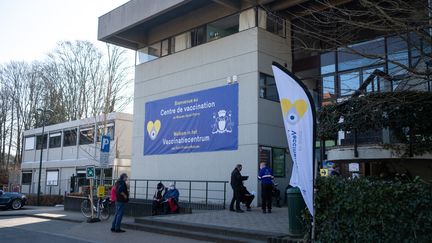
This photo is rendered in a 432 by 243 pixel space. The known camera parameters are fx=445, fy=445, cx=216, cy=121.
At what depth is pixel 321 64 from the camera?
64.7 feet

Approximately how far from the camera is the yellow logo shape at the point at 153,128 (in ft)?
75.9

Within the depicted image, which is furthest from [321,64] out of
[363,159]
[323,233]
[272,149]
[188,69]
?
[323,233]

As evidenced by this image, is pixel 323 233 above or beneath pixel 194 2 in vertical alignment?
beneath

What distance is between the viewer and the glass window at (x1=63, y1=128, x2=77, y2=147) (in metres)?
38.9

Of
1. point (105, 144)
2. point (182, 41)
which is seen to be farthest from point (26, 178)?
point (105, 144)

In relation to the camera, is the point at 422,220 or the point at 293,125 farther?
Result: the point at 293,125

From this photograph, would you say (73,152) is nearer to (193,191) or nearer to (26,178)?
(26,178)

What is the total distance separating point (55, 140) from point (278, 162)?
28.6 m

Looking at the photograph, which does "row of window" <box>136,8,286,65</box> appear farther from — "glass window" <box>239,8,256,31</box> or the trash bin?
the trash bin

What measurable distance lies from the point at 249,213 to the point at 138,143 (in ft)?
36.8

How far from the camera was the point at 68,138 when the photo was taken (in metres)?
39.8

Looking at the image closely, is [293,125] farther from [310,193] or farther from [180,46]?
[180,46]

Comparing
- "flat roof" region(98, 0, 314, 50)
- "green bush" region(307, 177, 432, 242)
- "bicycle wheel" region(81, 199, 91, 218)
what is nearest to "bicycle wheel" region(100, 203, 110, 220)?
"bicycle wheel" region(81, 199, 91, 218)

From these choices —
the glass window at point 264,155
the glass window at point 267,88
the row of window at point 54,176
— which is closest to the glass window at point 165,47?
the glass window at point 267,88
